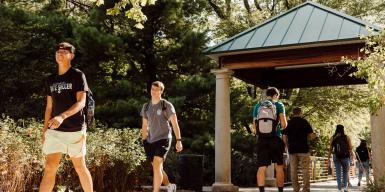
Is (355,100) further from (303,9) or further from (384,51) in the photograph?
(384,51)

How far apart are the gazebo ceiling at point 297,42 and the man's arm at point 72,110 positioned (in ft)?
20.5

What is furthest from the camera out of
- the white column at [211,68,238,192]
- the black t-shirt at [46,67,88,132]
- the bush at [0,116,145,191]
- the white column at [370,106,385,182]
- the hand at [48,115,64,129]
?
the white column at [211,68,238,192]

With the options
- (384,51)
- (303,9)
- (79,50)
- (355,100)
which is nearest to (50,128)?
(384,51)

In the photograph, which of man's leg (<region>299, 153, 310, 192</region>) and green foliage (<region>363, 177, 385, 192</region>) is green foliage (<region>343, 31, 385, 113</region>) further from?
man's leg (<region>299, 153, 310, 192</region>)

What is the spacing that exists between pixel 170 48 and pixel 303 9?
7179mm

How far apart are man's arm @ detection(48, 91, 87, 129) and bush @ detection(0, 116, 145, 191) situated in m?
2.22

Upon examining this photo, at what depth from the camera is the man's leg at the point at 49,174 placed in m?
5.14

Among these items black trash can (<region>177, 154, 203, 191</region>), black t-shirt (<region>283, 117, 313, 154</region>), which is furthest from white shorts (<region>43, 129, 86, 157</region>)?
black trash can (<region>177, 154, 203, 191</region>)

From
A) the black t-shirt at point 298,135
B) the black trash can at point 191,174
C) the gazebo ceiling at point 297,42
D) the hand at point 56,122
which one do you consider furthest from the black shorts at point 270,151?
the hand at point 56,122

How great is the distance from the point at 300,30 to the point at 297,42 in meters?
0.67

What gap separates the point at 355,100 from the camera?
25109 mm

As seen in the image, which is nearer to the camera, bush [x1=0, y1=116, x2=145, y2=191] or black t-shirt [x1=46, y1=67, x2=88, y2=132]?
black t-shirt [x1=46, y1=67, x2=88, y2=132]

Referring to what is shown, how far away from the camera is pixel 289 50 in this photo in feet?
35.9

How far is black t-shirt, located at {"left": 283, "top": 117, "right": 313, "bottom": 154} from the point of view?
9070 millimetres
